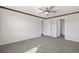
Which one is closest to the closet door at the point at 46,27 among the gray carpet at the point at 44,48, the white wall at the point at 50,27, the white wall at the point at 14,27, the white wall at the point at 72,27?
the white wall at the point at 50,27

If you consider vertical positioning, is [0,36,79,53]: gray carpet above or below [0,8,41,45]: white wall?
below

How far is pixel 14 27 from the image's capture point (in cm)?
461

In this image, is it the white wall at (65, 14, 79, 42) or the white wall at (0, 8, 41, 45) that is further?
the white wall at (65, 14, 79, 42)

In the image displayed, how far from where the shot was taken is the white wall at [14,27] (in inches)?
156

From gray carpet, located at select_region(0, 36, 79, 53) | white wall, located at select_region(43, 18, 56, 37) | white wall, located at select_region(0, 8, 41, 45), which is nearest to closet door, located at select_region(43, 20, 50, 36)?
white wall, located at select_region(43, 18, 56, 37)

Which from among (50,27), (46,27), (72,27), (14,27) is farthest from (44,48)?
(46,27)

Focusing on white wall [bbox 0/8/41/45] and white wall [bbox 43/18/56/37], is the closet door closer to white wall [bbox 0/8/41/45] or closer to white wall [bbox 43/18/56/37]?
white wall [bbox 43/18/56/37]

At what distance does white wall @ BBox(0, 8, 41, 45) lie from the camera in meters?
3.96

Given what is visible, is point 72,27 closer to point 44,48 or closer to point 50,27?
point 50,27

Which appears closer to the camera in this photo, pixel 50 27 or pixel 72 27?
pixel 72 27

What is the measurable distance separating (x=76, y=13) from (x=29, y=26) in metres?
4.10
